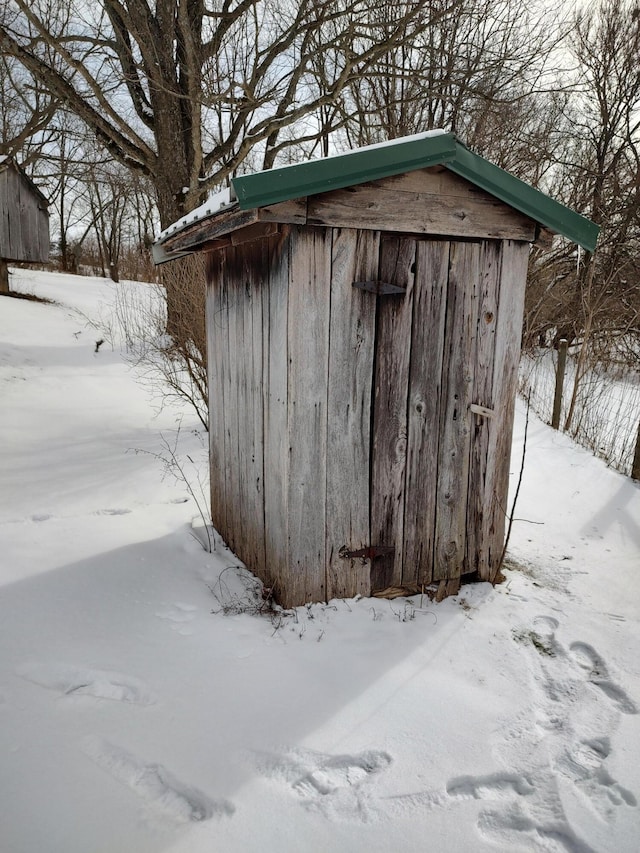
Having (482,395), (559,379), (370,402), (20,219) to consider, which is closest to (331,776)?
(370,402)

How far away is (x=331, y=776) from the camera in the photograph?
208 cm

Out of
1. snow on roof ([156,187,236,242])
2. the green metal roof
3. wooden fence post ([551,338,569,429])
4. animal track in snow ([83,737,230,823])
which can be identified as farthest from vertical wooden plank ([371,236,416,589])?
wooden fence post ([551,338,569,429])

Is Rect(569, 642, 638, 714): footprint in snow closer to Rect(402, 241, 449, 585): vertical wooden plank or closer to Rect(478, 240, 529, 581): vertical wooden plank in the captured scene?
Rect(478, 240, 529, 581): vertical wooden plank

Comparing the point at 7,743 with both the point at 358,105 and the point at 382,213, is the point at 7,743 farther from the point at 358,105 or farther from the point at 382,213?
the point at 358,105

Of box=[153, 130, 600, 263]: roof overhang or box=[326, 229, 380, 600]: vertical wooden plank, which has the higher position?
box=[153, 130, 600, 263]: roof overhang

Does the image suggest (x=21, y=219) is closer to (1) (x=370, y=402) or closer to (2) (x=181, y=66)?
(2) (x=181, y=66)

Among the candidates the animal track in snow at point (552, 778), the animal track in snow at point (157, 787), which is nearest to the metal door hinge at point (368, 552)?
the animal track in snow at point (552, 778)

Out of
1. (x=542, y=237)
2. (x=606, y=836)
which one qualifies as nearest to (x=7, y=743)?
(x=606, y=836)

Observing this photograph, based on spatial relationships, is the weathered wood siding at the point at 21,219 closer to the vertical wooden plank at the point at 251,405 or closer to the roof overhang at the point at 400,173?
the vertical wooden plank at the point at 251,405

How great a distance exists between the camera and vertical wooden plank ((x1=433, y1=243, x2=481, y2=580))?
10.4ft

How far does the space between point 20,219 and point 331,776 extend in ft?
50.4

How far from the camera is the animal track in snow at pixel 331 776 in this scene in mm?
1940

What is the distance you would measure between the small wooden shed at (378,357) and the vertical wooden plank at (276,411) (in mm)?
12

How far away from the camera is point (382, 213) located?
2.89 metres
